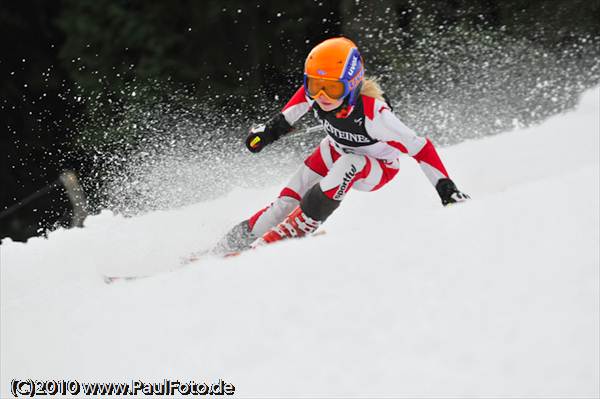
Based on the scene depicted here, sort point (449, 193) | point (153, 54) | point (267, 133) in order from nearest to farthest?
1. point (449, 193)
2. point (267, 133)
3. point (153, 54)

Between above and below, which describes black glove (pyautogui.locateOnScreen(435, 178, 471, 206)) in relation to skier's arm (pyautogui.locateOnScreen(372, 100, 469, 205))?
below

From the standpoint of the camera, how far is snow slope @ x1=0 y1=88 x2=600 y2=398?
5.58 ft

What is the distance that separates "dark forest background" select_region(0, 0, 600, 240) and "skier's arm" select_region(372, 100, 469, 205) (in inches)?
126

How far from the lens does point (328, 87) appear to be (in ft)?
9.37

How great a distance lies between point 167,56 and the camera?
23.5 ft

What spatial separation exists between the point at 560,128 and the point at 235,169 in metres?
2.93

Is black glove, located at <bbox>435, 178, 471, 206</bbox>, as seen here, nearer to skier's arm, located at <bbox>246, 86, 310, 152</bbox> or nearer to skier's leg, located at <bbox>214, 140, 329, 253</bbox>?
skier's leg, located at <bbox>214, 140, 329, 253</bbox>

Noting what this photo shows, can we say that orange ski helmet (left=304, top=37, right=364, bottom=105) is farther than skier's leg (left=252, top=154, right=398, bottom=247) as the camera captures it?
No

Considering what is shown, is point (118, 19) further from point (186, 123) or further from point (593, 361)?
point (593, 361)

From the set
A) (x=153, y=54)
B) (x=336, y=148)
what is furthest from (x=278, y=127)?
(x=153, y=54)

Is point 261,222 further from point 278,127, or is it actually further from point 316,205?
point 278,127

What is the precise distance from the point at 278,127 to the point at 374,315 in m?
1.73

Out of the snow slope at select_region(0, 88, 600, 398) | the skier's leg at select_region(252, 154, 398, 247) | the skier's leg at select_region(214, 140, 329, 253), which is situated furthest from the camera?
the skier's leg at select_region(214, 140, 329, 253)

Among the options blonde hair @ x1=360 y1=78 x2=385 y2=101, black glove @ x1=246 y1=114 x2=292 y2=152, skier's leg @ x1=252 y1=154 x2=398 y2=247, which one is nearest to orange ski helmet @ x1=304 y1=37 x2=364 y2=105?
blonde hair @ x1=360 y1=78 x2=385 y2=101
